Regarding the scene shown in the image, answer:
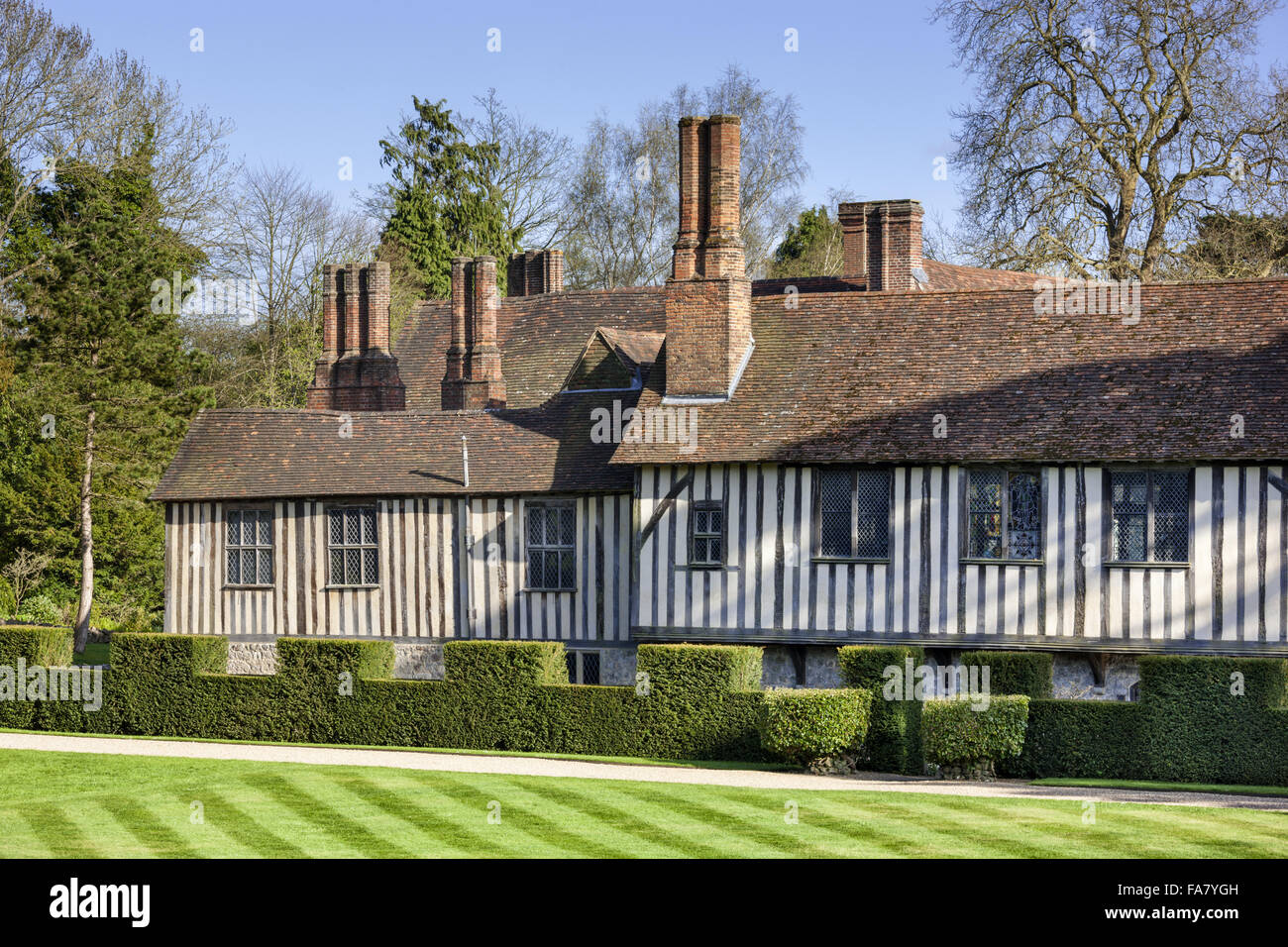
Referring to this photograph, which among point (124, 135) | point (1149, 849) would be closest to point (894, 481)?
point (1149, 849)

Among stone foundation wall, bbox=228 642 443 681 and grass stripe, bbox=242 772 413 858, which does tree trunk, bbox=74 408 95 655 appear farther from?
grass stripe, bbox=242 772 413 858

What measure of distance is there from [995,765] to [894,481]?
4.93 meters

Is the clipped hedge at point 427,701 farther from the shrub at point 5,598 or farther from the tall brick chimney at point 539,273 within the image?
the tall brick chimney at point 539,273

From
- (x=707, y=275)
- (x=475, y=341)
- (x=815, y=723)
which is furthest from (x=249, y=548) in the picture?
(x=815, y=723)

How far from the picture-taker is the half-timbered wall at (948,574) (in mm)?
20703

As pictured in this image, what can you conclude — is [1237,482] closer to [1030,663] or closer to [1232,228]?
[1030,663]

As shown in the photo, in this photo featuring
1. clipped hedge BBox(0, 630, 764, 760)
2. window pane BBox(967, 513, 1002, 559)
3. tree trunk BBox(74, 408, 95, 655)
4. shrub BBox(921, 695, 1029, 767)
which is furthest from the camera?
tree trunk BBox(74, 408, 95, 655)

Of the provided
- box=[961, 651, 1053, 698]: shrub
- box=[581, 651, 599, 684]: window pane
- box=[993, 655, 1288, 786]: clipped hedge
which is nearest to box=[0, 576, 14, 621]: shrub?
box=[581, 651, 599, 684]: window pane

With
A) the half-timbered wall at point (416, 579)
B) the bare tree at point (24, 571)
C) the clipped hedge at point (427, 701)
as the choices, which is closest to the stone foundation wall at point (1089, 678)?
the clipped hedge at point (427, 701)

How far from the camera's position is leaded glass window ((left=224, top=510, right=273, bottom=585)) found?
26594 millimetres

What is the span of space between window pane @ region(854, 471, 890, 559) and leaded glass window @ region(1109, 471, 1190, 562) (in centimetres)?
295

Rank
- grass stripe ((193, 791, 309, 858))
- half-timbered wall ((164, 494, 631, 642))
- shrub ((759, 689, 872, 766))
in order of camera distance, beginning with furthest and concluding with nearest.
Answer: half-timbered wall ((164, 494, 631, 642))
shrub ((759, 689, 872, 766))
grass stripe ((193, 791, 309, 858))

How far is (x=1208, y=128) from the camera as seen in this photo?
34.4 meters

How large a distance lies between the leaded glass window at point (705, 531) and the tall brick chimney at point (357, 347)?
38.7ft
